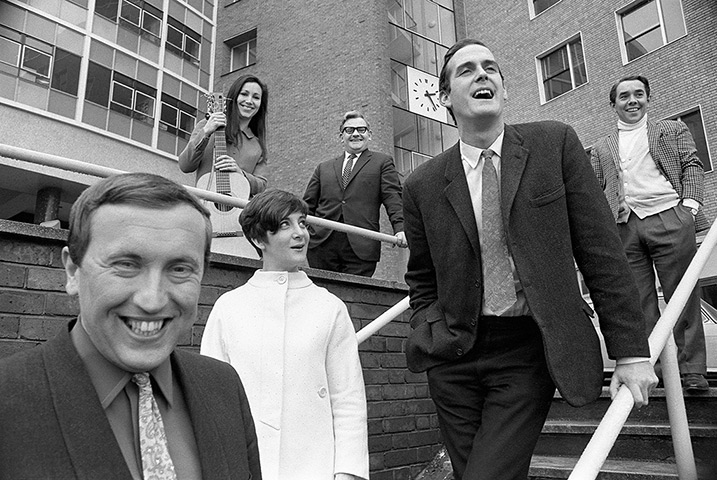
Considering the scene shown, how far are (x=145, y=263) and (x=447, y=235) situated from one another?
1.29 m

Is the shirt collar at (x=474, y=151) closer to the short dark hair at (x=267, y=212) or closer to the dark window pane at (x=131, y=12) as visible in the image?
the short dark hair at (x=267, y=212)

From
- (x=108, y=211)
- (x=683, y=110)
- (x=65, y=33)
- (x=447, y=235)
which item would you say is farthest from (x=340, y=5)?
(x=108, y=211)

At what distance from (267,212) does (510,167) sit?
1016 millimetres

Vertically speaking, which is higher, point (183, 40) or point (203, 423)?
point (183, 40)

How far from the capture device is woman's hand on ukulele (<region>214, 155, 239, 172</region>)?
149 inches

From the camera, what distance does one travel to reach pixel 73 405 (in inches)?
35.8

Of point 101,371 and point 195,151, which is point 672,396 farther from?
point 195,151

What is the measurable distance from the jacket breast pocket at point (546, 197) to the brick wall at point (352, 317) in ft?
6.78

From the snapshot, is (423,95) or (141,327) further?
(423,95)

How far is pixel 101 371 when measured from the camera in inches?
39.0

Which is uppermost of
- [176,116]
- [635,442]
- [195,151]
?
[176,116]

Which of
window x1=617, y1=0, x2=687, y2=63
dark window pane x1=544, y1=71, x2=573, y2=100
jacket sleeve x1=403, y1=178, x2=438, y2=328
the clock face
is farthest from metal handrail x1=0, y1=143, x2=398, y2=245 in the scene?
dark window pane x1=544, y1=71, x2=573, y2=100

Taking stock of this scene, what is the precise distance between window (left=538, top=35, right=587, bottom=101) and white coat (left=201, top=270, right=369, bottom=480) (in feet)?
48.2

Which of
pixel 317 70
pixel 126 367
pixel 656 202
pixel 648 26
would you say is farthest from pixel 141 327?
pixel 648 26
